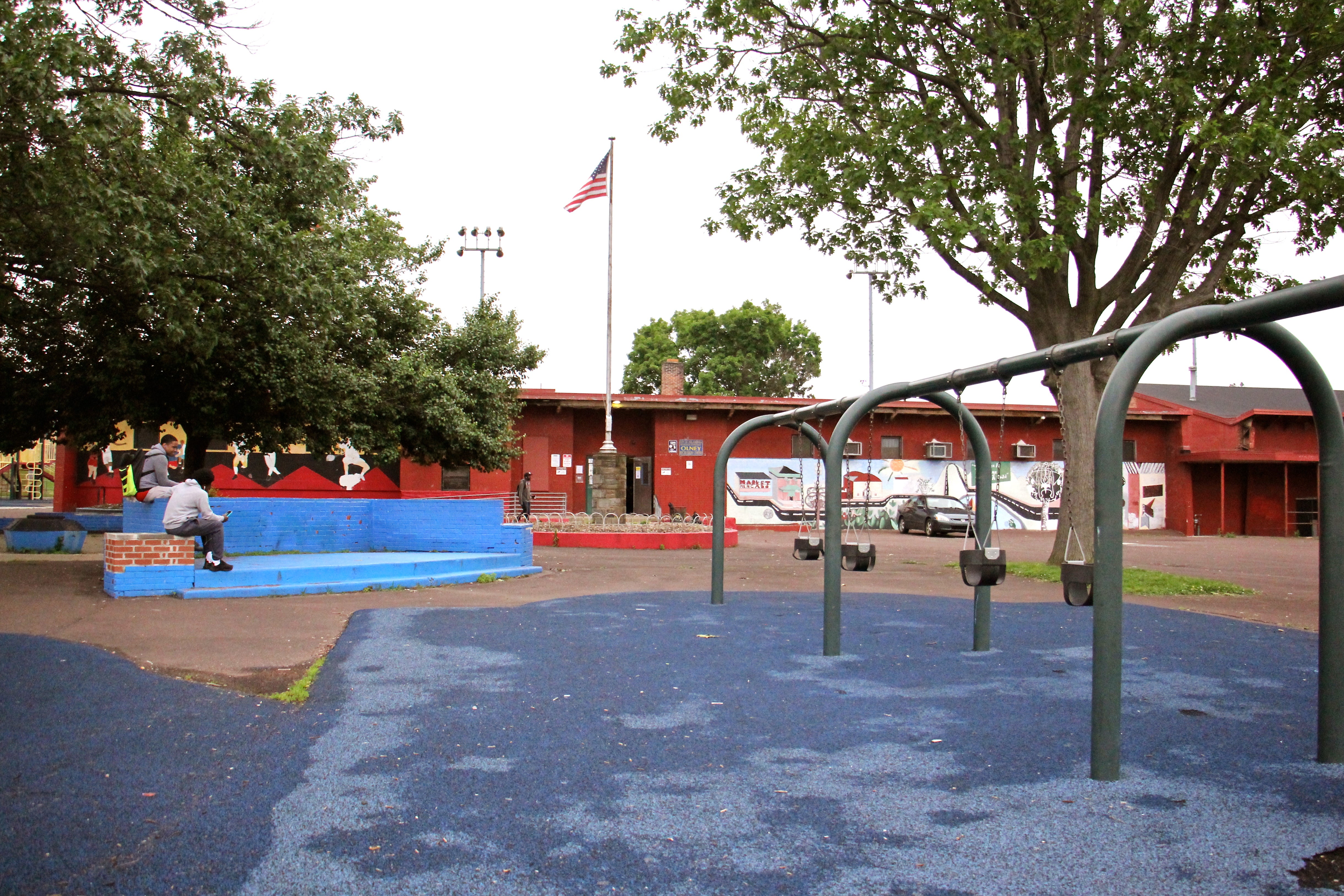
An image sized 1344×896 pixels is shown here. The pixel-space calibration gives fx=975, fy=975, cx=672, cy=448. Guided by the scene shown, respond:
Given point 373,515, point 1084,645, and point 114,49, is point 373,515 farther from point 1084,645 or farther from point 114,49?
point 1084,645

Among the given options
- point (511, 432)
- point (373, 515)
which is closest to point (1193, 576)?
point (373, 515)

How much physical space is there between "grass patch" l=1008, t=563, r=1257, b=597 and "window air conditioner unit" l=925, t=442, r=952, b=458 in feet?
62.7

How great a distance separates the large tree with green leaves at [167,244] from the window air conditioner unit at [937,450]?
2268 cm

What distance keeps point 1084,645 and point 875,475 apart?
26.2 metres

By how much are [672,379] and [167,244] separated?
2620 cm

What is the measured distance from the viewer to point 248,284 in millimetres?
11617

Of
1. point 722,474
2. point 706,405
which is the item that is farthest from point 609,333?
point 722,474

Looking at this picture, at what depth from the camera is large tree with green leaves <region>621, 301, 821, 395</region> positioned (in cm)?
6228

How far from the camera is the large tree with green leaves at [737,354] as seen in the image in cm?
6228

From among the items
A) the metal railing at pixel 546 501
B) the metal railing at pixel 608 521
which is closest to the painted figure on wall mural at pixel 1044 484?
the metal railing at pixel 608 521

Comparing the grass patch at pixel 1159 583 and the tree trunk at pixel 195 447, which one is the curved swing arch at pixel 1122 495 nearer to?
the grass patch at pixel 1159 583

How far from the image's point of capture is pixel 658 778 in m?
4.59

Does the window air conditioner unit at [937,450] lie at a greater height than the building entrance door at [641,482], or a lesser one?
greater

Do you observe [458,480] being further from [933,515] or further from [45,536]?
[45,536]
